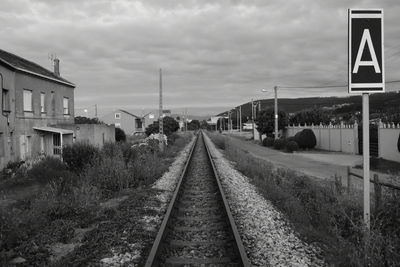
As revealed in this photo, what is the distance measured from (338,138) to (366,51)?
32.5 m

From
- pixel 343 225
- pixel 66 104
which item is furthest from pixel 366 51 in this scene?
pixel 66 104

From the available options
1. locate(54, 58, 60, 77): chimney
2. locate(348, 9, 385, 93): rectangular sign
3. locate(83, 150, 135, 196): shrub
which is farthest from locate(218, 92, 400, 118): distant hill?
locate(348, 9, 385, 93): rectangular sign

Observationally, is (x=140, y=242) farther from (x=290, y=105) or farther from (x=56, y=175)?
(x=290, y=105)

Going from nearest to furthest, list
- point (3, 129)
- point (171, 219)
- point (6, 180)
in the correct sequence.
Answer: point (171, 219)
point (6, 180)
point (3, 129)

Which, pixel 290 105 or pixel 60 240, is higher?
pixel 290 105

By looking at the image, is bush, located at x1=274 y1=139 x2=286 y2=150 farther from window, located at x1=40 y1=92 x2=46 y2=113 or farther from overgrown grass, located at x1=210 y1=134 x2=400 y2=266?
overgrown grass, located at x1=210 y1=134 x2=400 y2=266

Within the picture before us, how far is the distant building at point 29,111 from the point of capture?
73.4 ft

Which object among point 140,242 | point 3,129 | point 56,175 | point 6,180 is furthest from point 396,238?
point 3,129

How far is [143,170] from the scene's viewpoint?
15094 mm

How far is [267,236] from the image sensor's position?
6980mm

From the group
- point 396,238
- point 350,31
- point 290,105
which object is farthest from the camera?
point 290,105

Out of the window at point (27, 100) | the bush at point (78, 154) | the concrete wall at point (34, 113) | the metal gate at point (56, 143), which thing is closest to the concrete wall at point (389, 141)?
the bush at point (78, 154)

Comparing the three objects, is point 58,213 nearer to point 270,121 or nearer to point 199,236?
point 199,236

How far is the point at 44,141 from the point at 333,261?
26.1m
